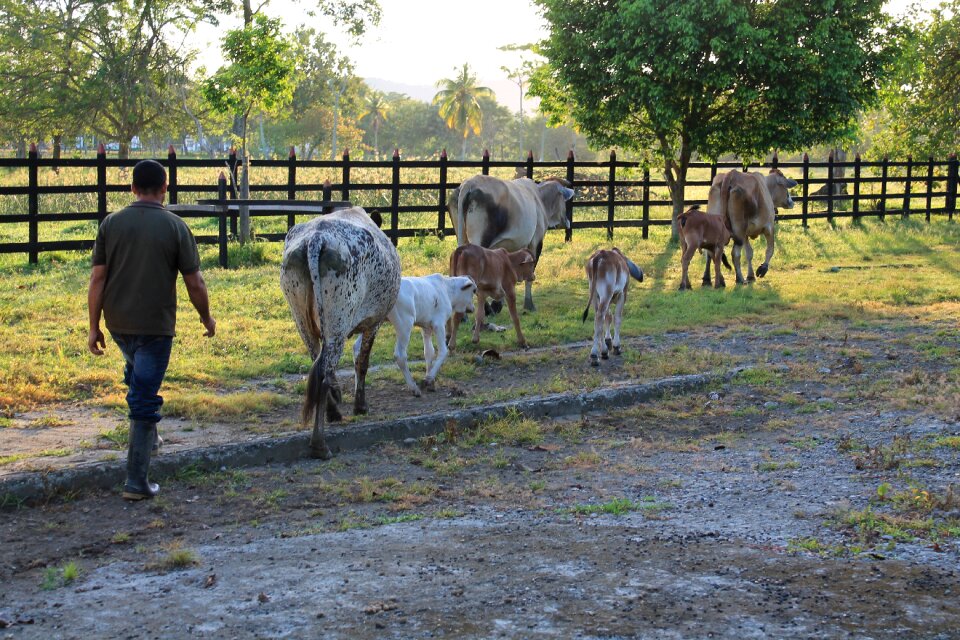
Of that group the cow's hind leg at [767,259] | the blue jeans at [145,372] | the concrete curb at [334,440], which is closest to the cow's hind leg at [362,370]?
the concrete curb at [334,440]

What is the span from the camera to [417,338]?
12.0 meters

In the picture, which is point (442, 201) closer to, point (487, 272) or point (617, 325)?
point (487, 272)

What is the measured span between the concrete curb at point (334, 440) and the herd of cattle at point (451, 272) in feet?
0.93

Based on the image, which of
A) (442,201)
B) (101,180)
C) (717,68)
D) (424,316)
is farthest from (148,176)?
(717,68)

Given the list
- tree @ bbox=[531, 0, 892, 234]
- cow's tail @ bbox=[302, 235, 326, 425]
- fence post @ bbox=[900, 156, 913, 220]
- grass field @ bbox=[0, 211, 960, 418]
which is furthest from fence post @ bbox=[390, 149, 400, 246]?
fence post @ bbox=[900, 156, 913, 220]

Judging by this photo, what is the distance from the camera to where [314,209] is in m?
13.8

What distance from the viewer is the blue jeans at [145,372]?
627 cm

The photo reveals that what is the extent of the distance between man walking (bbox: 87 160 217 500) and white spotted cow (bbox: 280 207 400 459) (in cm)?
119

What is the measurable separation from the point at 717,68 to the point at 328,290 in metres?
15.3

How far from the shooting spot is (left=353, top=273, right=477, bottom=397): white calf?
9.02 metres

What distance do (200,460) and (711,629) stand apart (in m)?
3.76

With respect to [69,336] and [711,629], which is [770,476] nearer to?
[711,629]

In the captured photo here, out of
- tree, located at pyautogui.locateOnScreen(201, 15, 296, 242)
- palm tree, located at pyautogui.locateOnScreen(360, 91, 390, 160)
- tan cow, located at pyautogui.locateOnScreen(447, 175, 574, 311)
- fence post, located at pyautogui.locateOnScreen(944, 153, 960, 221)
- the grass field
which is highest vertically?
palm tree, located at pyautogui.locateOnScreen(360, 91, 390, 160)

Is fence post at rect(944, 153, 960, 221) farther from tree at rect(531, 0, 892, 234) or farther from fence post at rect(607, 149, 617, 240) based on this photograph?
fence post at rect(607, 149, 617, 240)
